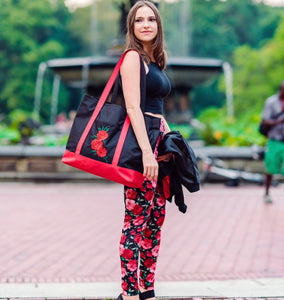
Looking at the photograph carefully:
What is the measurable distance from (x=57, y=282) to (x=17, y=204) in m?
3.99

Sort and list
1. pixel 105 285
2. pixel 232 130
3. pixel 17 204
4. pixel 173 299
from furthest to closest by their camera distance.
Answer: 1. pixel 232 130
2. pixel 17 204
3. pixel 105 285
4. pixel 173 299

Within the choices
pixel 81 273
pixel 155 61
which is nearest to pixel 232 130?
pixel 81 273

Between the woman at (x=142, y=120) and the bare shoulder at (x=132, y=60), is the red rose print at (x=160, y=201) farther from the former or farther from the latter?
the bare shoulder at (x=132, y=60)

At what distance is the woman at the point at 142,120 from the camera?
113 inches

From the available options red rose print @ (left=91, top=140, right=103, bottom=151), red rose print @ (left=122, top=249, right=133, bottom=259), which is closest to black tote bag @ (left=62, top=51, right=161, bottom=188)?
red rose print @ (left=91, top=140, right=103, bottom=151)

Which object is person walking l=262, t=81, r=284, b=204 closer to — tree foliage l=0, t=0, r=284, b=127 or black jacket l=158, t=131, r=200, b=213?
black jacket l=158, t=131, r=200, b=213

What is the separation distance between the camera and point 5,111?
46250 millimetres

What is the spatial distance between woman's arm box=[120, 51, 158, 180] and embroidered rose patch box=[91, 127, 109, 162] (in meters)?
0.16

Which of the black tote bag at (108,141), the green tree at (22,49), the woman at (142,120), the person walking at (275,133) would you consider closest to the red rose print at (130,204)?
the woman at (142,120)

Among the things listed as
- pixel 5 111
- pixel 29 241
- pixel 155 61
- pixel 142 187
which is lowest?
pixel 5 111

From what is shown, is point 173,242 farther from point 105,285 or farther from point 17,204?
point 17,204

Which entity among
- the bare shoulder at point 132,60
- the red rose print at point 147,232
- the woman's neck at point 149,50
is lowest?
the red rose print at point 147,232

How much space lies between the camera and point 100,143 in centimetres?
288

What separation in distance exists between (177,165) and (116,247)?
90.4 inches
